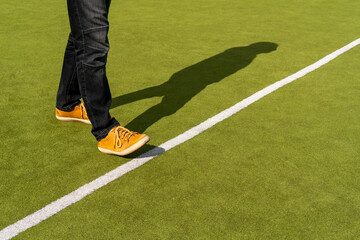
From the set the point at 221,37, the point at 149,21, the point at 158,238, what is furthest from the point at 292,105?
the point at 149,21

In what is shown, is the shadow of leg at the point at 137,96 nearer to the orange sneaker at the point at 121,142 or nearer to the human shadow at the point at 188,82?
the human shadow at the point at 188,82

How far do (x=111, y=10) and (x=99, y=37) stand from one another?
6291 millimetres

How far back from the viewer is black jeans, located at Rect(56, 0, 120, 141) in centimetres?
320

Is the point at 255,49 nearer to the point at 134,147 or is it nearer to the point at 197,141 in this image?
the point at 197,141

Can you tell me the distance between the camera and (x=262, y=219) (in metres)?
2.74

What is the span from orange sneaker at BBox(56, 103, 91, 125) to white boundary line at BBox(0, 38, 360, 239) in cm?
80

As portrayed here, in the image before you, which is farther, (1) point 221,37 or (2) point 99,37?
(1) point 221,37

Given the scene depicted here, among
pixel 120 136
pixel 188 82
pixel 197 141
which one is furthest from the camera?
pixel 188 82

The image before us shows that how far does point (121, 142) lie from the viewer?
3348 mm

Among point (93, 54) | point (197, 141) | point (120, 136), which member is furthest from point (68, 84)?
point (197, 141)

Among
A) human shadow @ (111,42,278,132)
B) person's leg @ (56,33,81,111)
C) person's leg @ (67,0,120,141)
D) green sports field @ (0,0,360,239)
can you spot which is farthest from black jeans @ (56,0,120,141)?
human shadow @ (111,42,278,132)

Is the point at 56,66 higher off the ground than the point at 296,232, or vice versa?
the point at 296,232

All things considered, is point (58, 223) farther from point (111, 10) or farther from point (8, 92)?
point (111, 10)

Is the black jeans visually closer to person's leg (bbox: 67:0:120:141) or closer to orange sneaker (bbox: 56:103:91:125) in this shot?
person's leg (bbox: 67:0:120:141)
